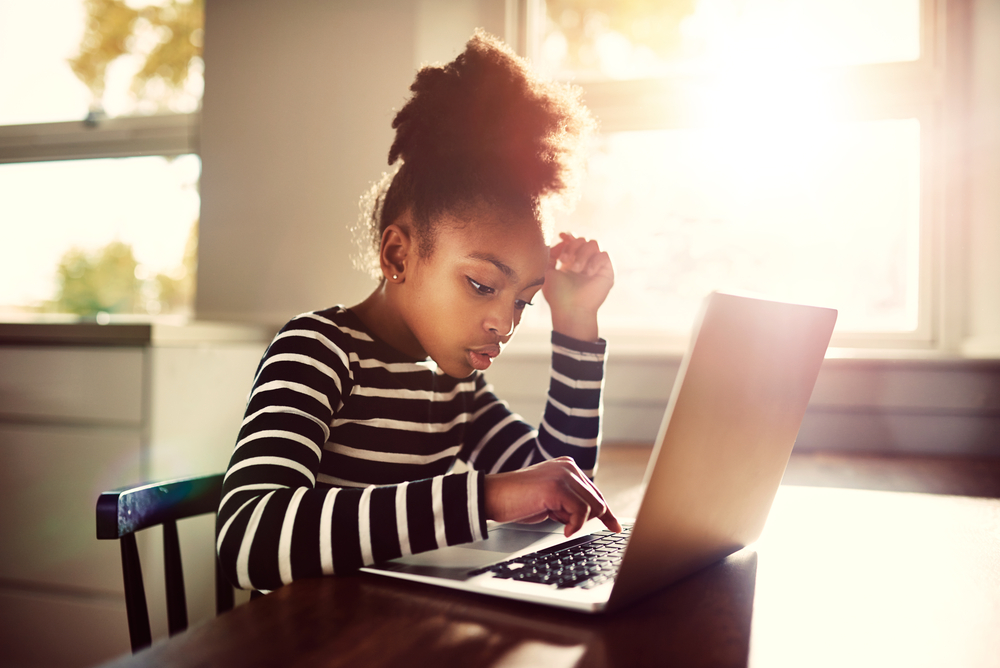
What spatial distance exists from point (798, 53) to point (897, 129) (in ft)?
0.96

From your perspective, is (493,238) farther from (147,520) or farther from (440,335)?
(147,520)

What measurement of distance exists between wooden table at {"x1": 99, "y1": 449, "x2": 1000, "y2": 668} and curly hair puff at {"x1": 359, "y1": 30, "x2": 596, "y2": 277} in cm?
46

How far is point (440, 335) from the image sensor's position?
81cm

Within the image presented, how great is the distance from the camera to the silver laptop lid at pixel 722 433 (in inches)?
16.1

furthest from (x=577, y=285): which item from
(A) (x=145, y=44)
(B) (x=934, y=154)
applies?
(A) (x=145, y=44)

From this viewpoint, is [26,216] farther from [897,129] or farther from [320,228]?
[897,129]

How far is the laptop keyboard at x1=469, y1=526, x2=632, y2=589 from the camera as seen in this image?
0.48m

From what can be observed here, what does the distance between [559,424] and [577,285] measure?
8.3 inches

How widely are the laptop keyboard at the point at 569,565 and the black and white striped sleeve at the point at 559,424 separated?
0.37 metres

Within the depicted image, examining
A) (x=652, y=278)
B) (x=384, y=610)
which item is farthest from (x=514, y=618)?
(x=652, y=278)

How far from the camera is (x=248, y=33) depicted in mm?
1817

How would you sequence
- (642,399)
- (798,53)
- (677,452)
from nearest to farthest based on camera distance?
(677,452), (642,399), (798,53)

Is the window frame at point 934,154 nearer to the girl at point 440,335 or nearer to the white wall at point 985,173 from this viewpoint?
the white wall at point 985,173

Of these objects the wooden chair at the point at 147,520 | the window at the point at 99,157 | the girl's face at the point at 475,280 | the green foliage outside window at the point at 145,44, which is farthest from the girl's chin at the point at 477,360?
the green foliage outside window at the point at 145,44
